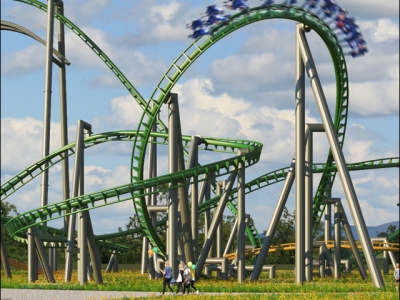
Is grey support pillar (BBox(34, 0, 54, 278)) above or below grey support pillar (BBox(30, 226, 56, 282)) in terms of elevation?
above

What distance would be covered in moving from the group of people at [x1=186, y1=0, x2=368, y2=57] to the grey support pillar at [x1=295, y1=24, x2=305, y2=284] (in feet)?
3.51

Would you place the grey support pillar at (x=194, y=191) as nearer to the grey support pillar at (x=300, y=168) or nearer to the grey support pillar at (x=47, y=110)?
the grey support pillar at (x=300, y=168)

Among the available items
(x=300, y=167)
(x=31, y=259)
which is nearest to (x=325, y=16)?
(x=300, y=167)

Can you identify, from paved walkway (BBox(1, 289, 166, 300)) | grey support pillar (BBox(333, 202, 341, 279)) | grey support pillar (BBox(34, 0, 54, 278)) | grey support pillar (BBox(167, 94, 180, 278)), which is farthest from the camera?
grey support pillar (BBox(333, 202, 341, 279))

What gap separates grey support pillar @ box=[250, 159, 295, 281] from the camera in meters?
31.3

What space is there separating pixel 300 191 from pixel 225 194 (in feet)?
12.8

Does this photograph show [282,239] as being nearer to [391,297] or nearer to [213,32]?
[213,32]

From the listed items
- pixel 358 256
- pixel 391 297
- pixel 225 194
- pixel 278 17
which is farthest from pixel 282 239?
pixel 391 297

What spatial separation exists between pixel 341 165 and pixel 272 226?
183 inches

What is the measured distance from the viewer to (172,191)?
98.6 ft

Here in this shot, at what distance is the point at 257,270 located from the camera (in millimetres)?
31328

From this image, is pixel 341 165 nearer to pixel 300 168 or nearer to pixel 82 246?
pixel 300 168

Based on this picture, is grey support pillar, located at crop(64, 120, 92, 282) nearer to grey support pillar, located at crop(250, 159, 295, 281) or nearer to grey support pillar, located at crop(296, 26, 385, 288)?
grey support pillar, located at crop(250, 159, 295, 281)

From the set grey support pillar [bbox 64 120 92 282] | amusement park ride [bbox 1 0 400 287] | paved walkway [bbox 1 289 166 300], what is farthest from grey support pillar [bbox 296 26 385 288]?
grey support pillar [bbox 64 120 92 282]
